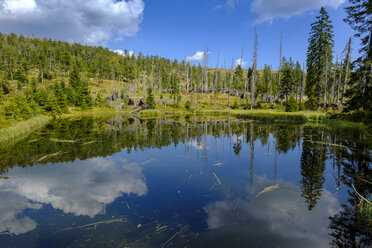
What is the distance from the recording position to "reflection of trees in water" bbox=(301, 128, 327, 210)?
7.50 meters

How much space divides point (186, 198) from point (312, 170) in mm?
6984

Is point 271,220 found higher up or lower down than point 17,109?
lower down

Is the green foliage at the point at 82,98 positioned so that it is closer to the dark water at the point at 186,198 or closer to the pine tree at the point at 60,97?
the pine tree at the point at 60,97

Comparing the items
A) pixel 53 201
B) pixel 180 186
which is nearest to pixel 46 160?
pixel 53 201

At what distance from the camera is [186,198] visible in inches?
290

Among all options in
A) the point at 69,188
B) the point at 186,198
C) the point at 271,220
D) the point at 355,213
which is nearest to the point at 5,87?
the point at 69,188

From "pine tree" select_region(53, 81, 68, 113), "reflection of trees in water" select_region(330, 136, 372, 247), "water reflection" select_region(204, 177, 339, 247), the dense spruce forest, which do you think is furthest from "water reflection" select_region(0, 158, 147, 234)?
"pine tree" select_region(53, 81, 68, 113)

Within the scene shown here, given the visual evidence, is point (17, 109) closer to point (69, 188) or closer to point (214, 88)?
point (69, 188)

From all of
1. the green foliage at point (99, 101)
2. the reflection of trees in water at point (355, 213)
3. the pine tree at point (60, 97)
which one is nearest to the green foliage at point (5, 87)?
the green foliage at point (99, 101)

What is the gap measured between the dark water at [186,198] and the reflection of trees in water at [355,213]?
3 centimetres

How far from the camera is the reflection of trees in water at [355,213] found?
4996mm

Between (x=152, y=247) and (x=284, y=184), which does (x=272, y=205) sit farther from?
(x=152, y=247)

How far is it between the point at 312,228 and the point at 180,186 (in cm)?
481

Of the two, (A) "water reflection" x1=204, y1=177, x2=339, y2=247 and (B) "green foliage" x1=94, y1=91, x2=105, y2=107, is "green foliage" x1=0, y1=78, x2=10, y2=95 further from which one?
(A) "water reflection" x1=204, y1=177, x2=339, y2=247
